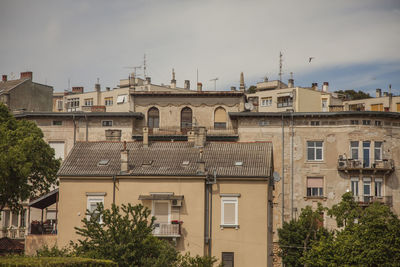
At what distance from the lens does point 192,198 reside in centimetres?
4872

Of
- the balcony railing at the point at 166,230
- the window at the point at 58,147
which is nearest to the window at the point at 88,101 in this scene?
the window at the point at 58,147

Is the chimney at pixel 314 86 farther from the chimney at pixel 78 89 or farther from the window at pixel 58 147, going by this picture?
the window at pixel 58 147

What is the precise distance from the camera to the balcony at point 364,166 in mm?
66456

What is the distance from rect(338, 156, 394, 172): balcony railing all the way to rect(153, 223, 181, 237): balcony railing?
22730mm

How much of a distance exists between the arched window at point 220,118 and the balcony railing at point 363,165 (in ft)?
36.8

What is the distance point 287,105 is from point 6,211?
3381cm

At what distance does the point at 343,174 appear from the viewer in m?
67.2

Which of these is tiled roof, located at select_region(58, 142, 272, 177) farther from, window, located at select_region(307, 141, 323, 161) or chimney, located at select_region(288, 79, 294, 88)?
chimney, located at select_region(288, 79, 294, 88)

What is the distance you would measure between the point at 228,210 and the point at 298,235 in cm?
1135

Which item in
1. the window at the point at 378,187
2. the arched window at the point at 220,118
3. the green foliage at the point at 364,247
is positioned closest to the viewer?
the green foliage at the point at 364,247

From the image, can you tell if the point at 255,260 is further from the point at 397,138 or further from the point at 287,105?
the point at 287,105

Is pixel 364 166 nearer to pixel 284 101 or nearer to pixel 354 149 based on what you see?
pixel 354 149

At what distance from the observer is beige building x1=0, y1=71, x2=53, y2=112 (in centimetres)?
8250

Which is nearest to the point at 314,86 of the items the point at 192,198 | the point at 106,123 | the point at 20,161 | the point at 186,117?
the point at 186,117
